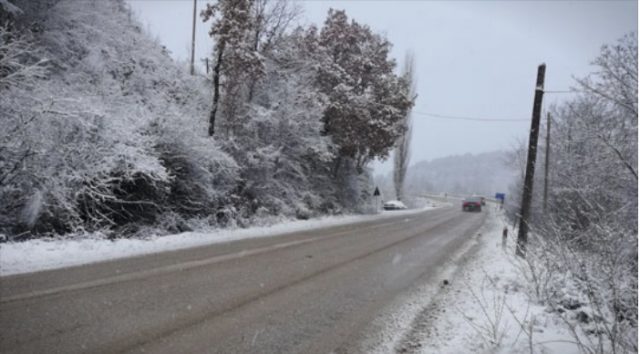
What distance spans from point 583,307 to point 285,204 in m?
15.2

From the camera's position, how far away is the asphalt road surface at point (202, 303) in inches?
171

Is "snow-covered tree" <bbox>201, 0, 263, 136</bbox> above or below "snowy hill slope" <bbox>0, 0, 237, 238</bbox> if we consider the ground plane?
above

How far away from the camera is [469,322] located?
504 cm

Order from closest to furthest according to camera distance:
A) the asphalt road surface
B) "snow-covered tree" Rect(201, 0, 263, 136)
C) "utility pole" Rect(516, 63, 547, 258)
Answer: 1. the asphalt road surface
2. "utility pole" Rect(516, 63, 547, 258)
3. "snow-covered tree" Rect(201, 0, 263, 136)

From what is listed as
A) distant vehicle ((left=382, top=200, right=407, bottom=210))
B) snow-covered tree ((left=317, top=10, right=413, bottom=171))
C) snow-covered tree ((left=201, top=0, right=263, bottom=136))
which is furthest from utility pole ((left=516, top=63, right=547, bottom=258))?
distant vehicle ((left=382, top=200, right=407, bottom=210))

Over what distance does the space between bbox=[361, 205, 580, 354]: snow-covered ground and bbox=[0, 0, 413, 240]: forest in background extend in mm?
8295

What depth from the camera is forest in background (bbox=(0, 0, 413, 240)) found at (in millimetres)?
9305

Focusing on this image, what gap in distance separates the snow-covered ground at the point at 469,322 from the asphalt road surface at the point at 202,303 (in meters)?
0.38

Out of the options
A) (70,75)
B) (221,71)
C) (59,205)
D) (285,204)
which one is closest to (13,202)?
(59,205)

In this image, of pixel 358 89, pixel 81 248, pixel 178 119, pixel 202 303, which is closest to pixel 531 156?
pixel 202 303

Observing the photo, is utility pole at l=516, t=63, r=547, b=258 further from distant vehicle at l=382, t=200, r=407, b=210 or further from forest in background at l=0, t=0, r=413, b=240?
distant vehicle at l=382, t=200, r=407, b=210

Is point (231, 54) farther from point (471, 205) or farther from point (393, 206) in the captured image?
point (471, 205)

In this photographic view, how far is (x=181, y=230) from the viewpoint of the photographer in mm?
13195

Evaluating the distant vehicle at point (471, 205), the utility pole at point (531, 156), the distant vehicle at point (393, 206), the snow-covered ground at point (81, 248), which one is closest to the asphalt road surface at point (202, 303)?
the snow-covered ground at point (81, 248)
